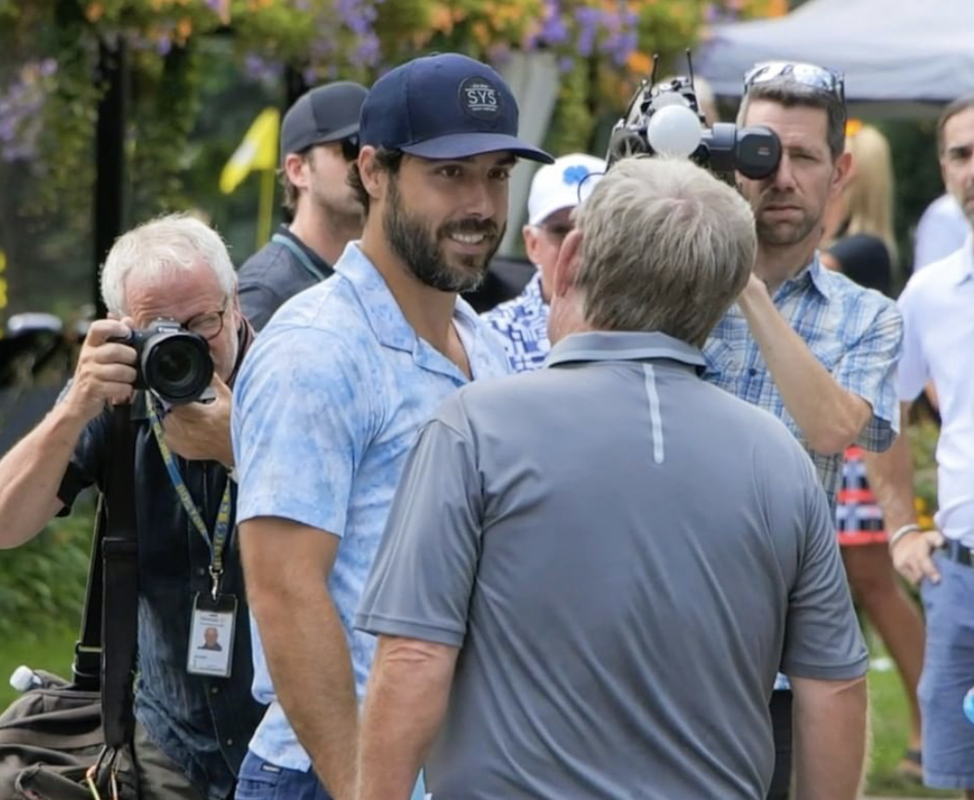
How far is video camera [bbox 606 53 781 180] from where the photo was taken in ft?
12.1

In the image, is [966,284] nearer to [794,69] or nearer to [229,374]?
[794,69]

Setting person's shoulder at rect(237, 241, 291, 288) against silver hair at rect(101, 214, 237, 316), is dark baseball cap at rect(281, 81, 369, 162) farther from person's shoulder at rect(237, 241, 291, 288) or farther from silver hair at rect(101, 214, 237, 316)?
silver hair at rect(101, 214, 237, 316)

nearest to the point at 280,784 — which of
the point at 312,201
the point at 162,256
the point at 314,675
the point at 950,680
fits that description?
the point at 314,675

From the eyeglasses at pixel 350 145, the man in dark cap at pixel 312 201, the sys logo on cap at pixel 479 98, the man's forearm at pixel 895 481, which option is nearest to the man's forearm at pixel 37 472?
the sys logo on cap at pixel 479 98

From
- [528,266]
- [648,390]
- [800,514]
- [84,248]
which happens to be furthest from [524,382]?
[84,248]

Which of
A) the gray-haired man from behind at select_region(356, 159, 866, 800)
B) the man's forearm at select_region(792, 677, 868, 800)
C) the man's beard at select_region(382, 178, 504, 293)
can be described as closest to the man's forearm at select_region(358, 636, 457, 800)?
the gray-haired man from behind at select_region(356, 159, 866, 800)

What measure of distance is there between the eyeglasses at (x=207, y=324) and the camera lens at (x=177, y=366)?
21 cm

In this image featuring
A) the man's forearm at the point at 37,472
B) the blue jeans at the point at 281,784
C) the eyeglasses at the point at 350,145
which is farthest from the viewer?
the eyeglasses at the point at 350,145

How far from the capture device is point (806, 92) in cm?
405

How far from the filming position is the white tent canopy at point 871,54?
11172mm

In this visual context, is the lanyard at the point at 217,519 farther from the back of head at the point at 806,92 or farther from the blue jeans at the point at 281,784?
the back of head at the point at 806,92

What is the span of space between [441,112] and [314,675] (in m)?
0.87

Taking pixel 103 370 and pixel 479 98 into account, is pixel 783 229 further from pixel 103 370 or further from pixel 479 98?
pixel 103 370

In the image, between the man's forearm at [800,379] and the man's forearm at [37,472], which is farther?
the man's forearm at [800,379]
